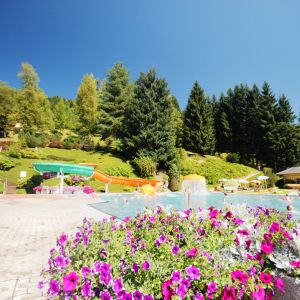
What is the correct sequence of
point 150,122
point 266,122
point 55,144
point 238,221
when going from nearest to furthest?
point 238,221 → point 150,122 → point 55,144 → point 266,122

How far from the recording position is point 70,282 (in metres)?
2.64

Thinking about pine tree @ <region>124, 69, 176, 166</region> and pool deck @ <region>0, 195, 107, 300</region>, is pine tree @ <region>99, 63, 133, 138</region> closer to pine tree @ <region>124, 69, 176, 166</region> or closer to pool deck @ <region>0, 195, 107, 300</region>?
pine tree @ <region>124, 69, 176, 166</region>

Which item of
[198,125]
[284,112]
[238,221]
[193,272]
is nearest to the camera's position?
[193,272]

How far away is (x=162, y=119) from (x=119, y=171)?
10.2m

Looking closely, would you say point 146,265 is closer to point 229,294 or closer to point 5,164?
point 229,294

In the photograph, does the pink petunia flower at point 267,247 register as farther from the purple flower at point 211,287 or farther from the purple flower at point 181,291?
the purple flower at point 181,291

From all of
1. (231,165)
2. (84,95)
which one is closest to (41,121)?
(84,95)

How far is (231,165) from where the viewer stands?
42375 mm

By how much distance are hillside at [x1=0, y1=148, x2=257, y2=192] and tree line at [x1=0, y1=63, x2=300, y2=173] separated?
2977 mm

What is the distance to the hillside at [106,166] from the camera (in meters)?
25.8

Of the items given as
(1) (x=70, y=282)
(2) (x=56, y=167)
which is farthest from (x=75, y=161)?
(1) (x=70, y=282)

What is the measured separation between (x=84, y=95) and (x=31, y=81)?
9423 mm

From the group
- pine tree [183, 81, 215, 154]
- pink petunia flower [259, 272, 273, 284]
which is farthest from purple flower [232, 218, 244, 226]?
pine tree [183, 81, 215, 154]

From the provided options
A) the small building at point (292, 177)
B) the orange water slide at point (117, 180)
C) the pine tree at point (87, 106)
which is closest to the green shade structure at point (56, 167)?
the orange water slide at point (117, 180)
